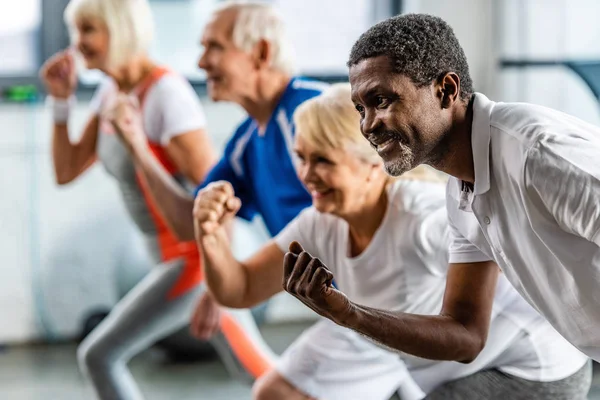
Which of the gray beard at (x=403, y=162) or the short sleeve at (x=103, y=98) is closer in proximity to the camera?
the gray beard at (x=403, y=162)

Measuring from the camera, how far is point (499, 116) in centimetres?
145

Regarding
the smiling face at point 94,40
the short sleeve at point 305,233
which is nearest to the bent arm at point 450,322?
the short sleeve at point 305,233

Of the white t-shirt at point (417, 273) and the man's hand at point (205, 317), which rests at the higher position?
the white t-shirt at point (417, 273)

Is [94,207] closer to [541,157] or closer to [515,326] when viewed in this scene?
[515,326]

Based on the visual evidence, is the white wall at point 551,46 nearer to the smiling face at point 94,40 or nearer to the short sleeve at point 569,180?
the smiling face at point 94,40

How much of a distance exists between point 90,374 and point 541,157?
1795 millimetres

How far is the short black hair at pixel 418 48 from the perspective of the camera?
1460mm

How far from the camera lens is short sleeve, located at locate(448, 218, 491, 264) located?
5.49 feet

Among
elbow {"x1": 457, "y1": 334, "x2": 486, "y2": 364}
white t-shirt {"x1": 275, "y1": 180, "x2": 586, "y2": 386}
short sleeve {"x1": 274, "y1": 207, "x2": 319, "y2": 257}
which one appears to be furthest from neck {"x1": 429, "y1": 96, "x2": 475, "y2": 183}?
short sleeve {"x1": 274, "y1": 207, "x2": 319, "y2": 257}

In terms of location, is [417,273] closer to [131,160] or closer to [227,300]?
[227,300]

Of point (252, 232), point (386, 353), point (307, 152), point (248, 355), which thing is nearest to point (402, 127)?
point (307, 152)

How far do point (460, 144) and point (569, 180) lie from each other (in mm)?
245

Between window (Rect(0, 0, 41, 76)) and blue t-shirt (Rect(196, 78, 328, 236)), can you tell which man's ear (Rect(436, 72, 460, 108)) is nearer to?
blue t-shirt (Rect(196, 78, 328, 236))

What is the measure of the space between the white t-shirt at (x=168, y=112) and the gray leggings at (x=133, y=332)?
15.3 inches
